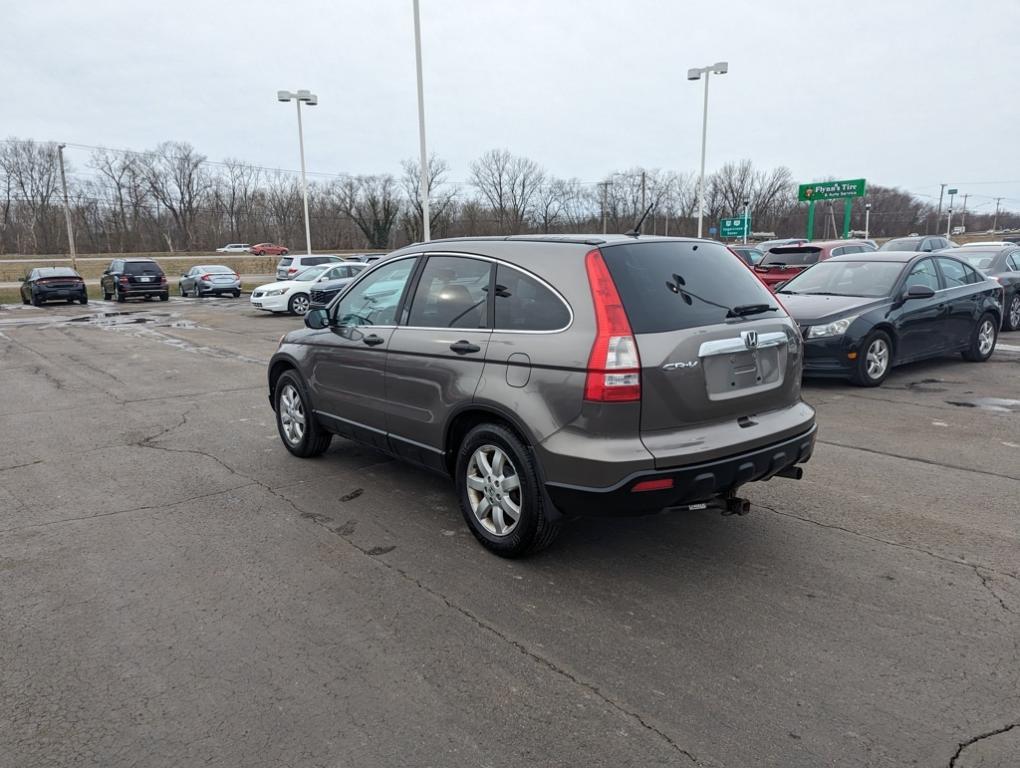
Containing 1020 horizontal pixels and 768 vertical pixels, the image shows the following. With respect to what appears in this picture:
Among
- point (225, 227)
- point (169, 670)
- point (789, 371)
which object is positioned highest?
point (225, 227)

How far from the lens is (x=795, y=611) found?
131 inches

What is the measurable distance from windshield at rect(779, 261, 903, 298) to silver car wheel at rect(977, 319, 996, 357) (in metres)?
2.11

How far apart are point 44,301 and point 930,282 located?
2989cm

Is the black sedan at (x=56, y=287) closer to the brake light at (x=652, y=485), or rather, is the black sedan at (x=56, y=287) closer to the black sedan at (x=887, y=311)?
the black sedan at (x=887, y=311)

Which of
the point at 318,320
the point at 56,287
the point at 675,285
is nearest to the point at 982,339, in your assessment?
the point at 675,285

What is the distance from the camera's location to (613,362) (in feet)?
11.1

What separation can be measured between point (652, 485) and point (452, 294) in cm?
181

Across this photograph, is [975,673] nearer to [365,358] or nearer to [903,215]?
[365,358]

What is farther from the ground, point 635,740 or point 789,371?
point 789,371

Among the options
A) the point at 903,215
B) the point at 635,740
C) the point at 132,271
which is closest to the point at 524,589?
the point at 635,740

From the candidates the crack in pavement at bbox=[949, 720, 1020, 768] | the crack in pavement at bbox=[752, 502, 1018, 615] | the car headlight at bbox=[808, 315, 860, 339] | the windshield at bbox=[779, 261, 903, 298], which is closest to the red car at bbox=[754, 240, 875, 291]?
the windshield at bbox=[779, 261, 903, 298]

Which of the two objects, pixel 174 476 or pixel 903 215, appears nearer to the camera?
pixel 174 476

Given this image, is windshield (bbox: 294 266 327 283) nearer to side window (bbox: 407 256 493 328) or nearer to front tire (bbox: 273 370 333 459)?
front tire (bbox: 273 370 333 459)

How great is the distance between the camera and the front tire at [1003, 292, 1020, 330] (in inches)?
552
